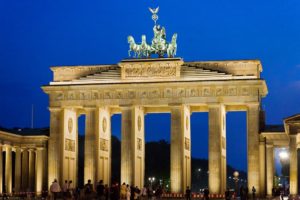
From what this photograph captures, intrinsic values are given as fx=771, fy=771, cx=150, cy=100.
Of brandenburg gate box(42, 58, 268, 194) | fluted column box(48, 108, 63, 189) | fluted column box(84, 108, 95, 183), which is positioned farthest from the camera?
fluted column box(48, 108, 63, 189)

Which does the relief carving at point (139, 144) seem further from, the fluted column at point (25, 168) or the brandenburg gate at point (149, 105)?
the fluted column at point (25, 168)

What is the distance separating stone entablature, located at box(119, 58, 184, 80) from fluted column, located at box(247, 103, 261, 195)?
9.31 m

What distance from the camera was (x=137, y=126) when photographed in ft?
292

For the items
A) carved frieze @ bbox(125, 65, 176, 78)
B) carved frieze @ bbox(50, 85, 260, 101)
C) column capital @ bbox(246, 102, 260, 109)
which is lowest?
column capital @ bbox(246, 102, 260, 109)

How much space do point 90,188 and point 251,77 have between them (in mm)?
35332

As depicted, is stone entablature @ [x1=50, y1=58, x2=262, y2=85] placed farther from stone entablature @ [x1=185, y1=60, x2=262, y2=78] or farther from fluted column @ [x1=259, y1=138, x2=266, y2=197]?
fluted column @ [x1=259, y1=138, x2=266, y2=197]

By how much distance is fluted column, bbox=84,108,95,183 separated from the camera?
8756 cm

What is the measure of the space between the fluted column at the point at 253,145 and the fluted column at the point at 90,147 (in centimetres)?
1762

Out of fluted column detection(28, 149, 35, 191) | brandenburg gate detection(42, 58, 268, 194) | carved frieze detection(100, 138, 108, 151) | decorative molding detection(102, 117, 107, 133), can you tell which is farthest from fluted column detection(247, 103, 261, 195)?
fluted column detection(28, 149, 35, 191)

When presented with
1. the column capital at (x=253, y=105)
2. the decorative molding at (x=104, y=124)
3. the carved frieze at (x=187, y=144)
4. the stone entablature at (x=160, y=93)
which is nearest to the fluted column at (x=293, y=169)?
the column capital at (x=253, y=105)

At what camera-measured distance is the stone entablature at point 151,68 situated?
3396 inches

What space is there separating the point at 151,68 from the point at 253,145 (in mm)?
14350

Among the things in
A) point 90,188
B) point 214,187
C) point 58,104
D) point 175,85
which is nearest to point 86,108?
point 58,104

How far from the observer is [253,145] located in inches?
3300
